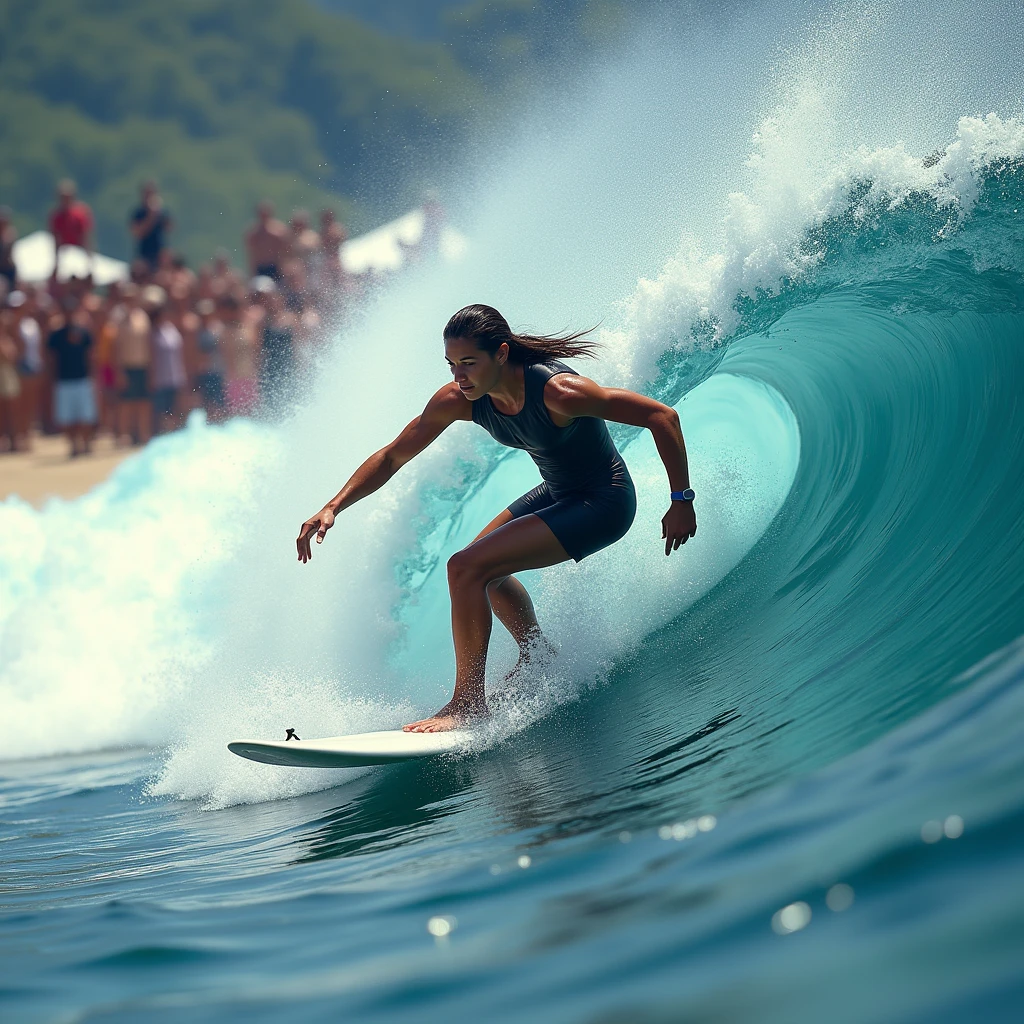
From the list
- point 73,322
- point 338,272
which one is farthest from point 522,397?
point 73,322

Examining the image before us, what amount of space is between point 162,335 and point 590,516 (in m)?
10.5

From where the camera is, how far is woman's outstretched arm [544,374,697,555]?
417cm

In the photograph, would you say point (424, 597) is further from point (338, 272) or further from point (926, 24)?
point (338, 272)

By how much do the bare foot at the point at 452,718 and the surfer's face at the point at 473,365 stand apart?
1.05m

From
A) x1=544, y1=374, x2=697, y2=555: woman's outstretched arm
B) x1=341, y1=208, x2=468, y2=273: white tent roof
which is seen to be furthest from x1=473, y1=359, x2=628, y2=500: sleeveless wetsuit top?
x1=341, y1=208, x2=468, y2=273: white tent roof

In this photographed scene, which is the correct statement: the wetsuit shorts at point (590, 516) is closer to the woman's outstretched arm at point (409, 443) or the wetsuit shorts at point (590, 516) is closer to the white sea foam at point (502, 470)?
the woman's outstretched arm at point (409, 443)

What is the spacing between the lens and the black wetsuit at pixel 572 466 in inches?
173

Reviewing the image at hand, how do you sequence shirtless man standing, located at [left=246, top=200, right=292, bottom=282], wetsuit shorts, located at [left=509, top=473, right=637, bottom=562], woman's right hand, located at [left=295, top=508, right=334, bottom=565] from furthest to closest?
shirtless man standing, located at [left=246, top=200, right=292, bottom=282] → wetsuit shorts, located at [left=509, top=473, right=637, bottom=562] → woman's right hand, located at [left=295, top=508, right=334, bottom=565]

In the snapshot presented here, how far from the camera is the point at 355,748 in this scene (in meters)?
4.19

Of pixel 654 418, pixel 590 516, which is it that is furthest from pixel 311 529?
pixel 654 418

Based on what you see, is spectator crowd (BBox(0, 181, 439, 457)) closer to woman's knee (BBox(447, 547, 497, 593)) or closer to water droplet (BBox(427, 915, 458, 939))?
woman's knee (BBox(447, 547, 497, 593))

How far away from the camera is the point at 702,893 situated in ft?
7.78

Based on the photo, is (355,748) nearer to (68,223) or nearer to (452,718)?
(452,718)

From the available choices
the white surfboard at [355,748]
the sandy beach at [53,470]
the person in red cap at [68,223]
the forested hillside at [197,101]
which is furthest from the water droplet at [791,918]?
the forested hillside at [197,101]
